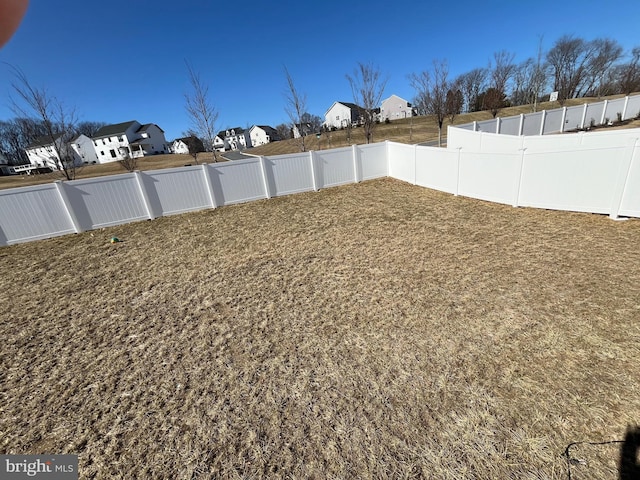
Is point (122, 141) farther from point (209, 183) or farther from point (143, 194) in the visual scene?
point (209, 183)

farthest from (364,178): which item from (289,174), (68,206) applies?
(68,206)

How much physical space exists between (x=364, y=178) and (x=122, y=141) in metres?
61.1

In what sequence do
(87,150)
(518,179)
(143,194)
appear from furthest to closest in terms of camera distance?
1. (87,150)
2. (143,194)
3. (518,179)

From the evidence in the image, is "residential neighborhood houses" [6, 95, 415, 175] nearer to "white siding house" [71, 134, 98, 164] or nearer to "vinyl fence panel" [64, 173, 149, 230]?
"white siding house" [71, 134, 98, 164]

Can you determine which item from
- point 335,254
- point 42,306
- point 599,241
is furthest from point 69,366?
point 599,241

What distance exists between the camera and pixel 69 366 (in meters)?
2.94

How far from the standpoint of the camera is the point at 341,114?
192ft

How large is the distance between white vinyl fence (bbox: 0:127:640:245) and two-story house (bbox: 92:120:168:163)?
54.1 meters

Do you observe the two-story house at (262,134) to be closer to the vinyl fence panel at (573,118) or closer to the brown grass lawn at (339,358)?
A: the vinyl fence panel at (573,118)

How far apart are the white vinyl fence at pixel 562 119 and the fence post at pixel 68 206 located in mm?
18068

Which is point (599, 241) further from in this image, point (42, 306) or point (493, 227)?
point (42, 306)

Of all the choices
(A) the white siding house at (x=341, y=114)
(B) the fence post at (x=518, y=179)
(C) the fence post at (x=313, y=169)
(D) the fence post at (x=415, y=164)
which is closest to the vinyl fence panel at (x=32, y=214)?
(C) the fence post at (x=313, y=169)

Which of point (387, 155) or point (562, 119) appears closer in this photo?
point (387, 155)

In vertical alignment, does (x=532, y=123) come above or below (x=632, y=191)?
above
